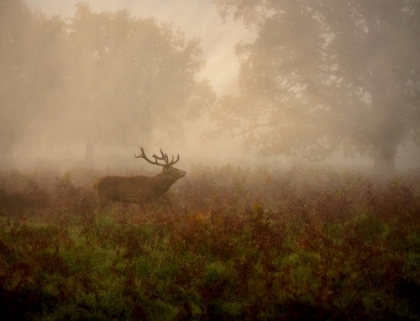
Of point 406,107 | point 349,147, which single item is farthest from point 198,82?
point 406,107

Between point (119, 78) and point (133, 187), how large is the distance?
56.7ft

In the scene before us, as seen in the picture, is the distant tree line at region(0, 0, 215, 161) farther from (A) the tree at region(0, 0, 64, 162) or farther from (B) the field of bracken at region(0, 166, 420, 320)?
(B) the field of bracken at region(0, 166, 420, 320)

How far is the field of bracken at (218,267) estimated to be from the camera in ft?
11.6

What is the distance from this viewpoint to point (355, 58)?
17.1m

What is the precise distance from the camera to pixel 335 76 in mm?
18625

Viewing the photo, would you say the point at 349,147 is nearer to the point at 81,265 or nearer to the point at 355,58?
the point at 355,58

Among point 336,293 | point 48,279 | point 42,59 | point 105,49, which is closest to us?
point 336,293

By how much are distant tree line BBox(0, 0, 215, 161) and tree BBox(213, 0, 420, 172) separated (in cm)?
797

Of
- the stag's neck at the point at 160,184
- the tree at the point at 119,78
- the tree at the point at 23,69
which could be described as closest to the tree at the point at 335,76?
the tree at the point at 119,78

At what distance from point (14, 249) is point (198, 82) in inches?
947

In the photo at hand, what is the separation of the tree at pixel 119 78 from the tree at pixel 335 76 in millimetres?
7755

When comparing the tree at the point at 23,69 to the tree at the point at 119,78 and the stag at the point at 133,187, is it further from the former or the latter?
the stag at the point at 133,187

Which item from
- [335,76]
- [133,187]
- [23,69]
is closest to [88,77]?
[23,69]

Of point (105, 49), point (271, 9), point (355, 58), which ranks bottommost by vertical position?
point (355, 58)
